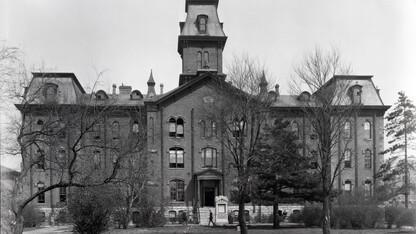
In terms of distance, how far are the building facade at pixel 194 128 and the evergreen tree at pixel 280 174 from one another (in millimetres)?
6403

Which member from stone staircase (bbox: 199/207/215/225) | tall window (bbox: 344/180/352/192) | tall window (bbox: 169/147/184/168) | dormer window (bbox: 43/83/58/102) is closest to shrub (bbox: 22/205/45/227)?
dormer window (bbox: 43/83/58/102)

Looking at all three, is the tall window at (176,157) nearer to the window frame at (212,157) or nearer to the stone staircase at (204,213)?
the window frame at (212,157)

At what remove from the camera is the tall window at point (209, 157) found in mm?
45844

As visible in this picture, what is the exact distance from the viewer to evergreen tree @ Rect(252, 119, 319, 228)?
33.4 metres

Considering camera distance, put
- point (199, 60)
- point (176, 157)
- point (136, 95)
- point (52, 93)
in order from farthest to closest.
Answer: point (136, 95)
point (199, 60)
point (176, 157)
point (52, 93)

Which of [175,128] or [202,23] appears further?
[202,23]

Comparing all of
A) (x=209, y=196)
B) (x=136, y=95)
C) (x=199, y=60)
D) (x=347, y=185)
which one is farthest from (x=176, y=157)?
(x=347, y=185)

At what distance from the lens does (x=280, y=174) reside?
111 feet

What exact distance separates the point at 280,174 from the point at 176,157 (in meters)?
14.7

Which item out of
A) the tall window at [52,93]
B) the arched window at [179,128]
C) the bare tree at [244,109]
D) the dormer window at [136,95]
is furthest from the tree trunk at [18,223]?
the dormer window at [136,95]

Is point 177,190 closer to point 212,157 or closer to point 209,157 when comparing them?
point 209,157

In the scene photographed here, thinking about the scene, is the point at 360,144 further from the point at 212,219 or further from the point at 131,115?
the point at 131,115

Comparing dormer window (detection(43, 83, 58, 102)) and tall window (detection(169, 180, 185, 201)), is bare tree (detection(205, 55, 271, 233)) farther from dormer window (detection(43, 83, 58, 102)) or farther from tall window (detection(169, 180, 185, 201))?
tall window (detection(169, 180, 185, 201))

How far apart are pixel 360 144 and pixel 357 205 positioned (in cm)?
1791
